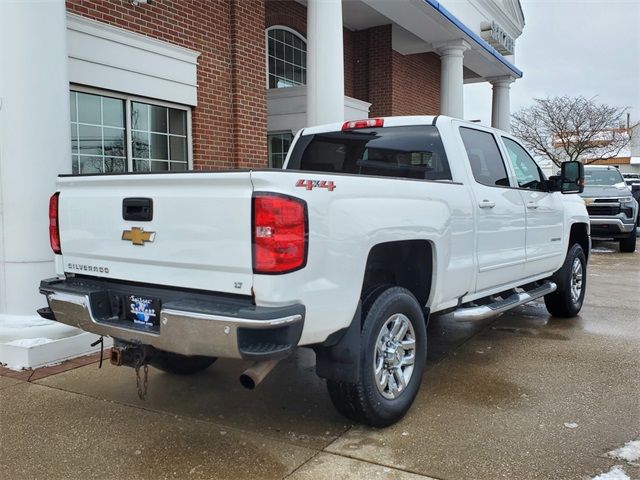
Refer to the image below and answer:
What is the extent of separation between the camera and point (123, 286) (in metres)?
3.64

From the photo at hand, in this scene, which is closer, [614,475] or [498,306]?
[614,475]

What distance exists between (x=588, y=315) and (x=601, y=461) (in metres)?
4.10

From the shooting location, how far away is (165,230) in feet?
10.9

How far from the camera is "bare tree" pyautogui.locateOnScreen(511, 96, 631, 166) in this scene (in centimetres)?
3112

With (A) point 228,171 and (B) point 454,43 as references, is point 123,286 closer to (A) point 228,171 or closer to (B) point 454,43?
(A) point 228,171

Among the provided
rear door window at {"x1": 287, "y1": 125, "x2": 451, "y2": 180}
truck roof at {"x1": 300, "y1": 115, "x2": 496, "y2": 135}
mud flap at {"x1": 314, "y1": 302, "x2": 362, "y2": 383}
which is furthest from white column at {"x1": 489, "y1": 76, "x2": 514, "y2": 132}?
mud flap at {"x1": 314, "y1": 302, "x2": 362, "y2": 383}

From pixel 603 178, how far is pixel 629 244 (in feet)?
6.58

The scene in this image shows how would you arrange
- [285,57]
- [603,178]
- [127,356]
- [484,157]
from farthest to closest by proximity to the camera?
[603,178] < [285,57] < [484,157] < [127,356]

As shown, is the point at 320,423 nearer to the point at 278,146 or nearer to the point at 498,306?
the point at 498,306

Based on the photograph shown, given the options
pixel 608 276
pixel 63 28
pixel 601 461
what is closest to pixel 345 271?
pixel 601 461

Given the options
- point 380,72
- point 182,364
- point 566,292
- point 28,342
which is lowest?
point 182,364

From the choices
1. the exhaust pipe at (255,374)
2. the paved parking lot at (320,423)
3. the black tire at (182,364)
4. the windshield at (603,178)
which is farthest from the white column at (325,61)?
the windshield at (603,178)

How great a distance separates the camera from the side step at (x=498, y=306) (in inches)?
179

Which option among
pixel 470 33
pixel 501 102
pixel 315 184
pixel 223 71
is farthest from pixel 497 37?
pixel 315 184
